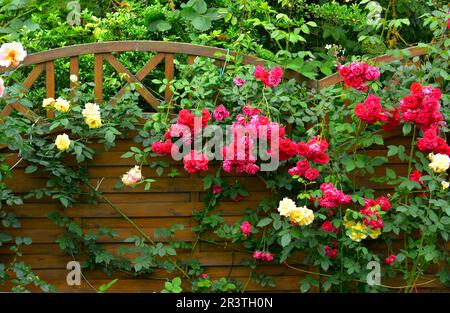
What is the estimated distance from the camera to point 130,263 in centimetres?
369

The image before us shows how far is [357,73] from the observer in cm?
343

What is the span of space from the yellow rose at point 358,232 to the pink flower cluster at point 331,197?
0.13 metres

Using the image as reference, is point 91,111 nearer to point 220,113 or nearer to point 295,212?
point 220,113

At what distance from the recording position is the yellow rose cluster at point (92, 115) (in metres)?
3.54

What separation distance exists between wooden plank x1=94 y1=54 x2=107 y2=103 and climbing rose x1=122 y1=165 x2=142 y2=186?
388mm

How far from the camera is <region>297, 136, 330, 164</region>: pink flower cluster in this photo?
11.1 ft

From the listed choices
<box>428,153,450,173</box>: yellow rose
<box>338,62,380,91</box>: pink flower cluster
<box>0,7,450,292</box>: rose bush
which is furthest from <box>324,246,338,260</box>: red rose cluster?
<box>338,62,380,91</box>: pink flower cluster

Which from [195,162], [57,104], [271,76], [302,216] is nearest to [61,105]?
[57,104]

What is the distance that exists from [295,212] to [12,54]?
1.45 meters

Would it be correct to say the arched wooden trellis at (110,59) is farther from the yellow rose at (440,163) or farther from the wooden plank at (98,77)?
the yellow rose at (440,163)

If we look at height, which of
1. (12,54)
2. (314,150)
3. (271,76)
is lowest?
(314,150)

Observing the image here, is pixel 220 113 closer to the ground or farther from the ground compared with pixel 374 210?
farther from the ground

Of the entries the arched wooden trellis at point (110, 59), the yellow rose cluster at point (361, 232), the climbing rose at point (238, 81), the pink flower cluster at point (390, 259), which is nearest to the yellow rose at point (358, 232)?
the yellow rose cluster at point (361, 232)

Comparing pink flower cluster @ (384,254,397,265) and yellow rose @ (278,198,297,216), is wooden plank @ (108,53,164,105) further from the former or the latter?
pink flower cluster @ (384,254,397,265)
